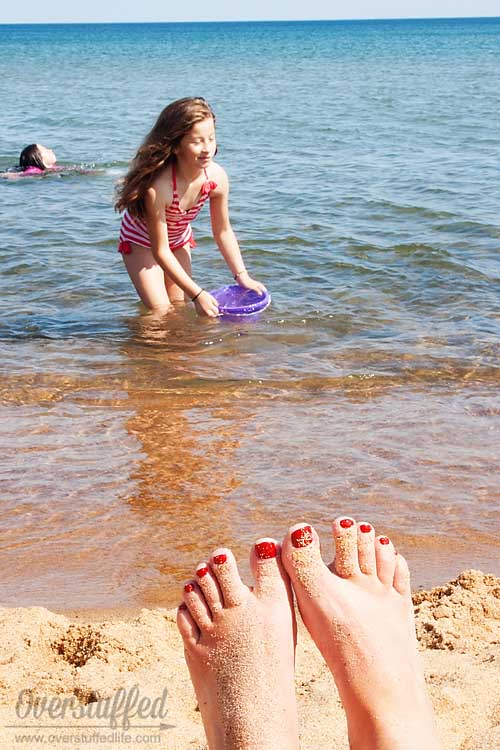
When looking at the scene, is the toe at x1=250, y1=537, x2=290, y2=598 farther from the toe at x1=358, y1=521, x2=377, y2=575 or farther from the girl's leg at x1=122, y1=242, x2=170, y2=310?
the girl's leg at x1=122, y1=242, x2=170, y2=310

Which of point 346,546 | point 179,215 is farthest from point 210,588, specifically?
point 179,215

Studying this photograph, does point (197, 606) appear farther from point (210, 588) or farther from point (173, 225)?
point (173, 225)

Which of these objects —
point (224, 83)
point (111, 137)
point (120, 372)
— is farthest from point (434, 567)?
point (224, 83)

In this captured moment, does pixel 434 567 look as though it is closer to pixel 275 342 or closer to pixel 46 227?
pixel 275 342

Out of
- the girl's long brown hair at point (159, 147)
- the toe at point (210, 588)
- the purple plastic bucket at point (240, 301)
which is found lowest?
the purple plastic bucket at point (240, 301)

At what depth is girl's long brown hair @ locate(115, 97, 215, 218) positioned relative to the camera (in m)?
5.28

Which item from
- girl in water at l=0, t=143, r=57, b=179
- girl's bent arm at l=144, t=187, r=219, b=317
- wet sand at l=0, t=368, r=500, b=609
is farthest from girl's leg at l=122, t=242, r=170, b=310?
girl in water at l=0, t=143, r=57, b=179

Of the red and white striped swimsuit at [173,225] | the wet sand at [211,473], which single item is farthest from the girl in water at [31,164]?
the wet sand at [211,473]

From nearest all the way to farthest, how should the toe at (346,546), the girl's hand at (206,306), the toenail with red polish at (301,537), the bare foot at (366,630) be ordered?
1. the bare foot at (366,630)
2. the toenail with red polish at (301,537)
3. the toe at (346,546)
4. the girl's hand at (206,306)

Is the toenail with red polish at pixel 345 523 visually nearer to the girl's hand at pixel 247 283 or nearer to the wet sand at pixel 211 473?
the wet sand at pixel 211 473

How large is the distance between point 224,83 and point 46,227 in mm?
19972

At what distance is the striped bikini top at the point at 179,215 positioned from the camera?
568 cm

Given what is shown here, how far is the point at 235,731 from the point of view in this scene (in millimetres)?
2238

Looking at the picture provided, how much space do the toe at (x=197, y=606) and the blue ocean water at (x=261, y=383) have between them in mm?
451
